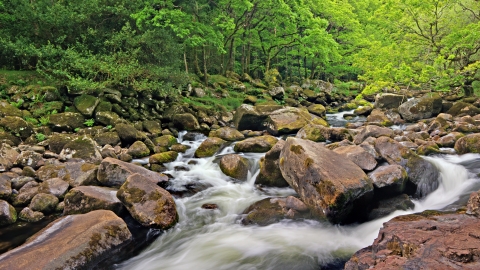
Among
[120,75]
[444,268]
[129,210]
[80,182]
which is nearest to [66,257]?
[129,210]

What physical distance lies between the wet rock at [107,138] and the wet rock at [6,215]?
524 cm

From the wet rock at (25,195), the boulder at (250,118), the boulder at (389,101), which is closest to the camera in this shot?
the wet rock at (25,195)

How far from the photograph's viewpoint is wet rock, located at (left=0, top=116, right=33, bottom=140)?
10.6 meters

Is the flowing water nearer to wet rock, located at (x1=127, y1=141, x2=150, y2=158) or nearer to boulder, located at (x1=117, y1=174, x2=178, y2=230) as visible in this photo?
boulder, located at (x1=117, y1=174, x2=178, y2=230)

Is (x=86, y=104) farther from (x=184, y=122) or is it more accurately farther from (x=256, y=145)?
(x=256, y=145)

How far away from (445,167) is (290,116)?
25.0ft

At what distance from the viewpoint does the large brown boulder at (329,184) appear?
220 inches

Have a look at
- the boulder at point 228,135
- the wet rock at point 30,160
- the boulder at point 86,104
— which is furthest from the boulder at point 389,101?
the wet rock at point 30,160

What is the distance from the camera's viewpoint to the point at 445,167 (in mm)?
7750

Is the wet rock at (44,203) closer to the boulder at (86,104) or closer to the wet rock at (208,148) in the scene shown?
the wet rock at (208,148)

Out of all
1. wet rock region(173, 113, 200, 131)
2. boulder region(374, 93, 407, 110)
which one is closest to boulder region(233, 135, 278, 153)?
wet rock region(173, 113, 200, 131)

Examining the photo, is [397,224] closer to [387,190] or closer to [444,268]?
[444,268]

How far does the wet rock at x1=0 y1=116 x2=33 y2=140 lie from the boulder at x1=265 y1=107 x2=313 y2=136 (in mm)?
9864

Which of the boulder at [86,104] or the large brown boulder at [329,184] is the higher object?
the boulder at [86,104]
